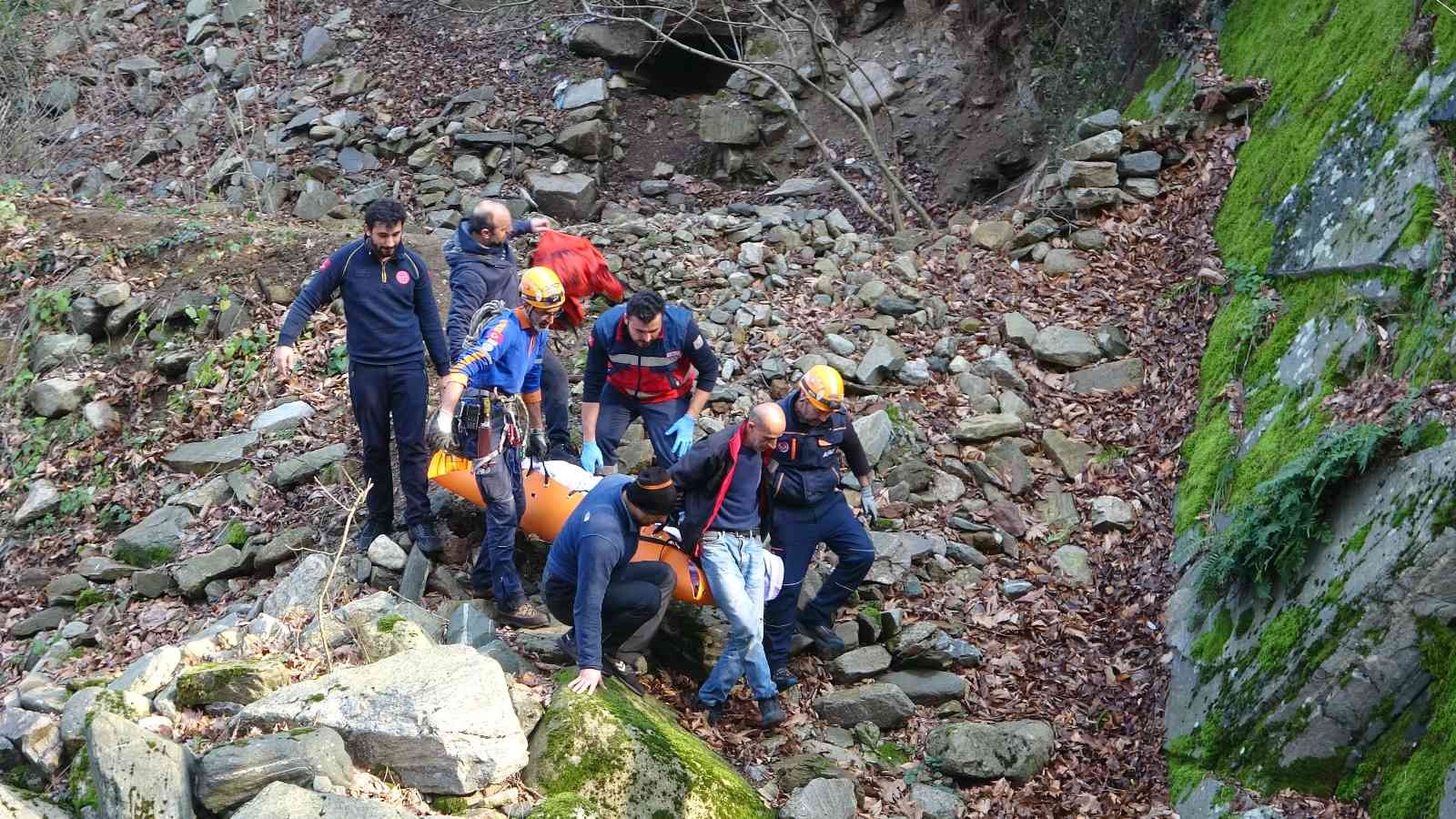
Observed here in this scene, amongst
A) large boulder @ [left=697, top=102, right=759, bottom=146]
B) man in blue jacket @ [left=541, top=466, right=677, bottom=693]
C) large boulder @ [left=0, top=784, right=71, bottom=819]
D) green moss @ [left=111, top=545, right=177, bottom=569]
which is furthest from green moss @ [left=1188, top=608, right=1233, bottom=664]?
large boulder @ [left=697, top=102, right=759, bottom=146]

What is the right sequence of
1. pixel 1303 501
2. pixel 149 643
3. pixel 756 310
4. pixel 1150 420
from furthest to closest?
pixel 756 310 → pixel 1150 420 → pixel 149 643 → pixel 1303 501

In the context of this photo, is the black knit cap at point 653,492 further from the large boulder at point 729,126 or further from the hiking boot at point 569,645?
the large boulder at point 729,126

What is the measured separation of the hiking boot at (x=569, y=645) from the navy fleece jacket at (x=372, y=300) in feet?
6.47

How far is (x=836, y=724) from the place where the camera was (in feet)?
21.6

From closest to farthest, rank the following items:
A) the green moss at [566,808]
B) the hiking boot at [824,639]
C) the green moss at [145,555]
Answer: the green moss at [566,808] → the hiking boot at [824,639] → the green moss at [145,555]

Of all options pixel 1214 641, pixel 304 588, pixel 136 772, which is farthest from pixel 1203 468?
pixel 136 772

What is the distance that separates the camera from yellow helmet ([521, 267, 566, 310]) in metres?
6.47

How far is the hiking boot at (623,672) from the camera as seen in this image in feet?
19.4

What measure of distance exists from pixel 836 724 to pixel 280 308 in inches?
249

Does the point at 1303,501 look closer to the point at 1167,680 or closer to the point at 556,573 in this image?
the point at 1167,680

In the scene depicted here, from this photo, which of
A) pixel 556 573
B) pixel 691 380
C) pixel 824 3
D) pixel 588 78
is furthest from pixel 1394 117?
pixel 588 78

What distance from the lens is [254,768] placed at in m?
4.50

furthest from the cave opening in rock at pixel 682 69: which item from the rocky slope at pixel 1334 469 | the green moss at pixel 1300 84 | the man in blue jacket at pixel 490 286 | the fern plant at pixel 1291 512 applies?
the fern plant at pixel 1291 512

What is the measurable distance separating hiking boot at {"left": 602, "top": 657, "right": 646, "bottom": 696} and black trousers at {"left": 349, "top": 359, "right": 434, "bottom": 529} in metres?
1.81
